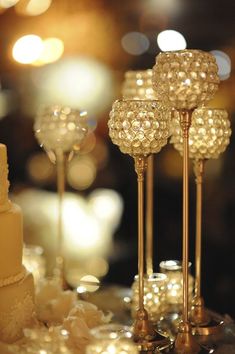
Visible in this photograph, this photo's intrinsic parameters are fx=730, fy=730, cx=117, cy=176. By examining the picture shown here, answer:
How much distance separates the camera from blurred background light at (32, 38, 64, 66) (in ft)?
14.1

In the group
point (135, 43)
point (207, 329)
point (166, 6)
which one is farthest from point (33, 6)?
point (207, 329)

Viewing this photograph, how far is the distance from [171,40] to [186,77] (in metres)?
2.26

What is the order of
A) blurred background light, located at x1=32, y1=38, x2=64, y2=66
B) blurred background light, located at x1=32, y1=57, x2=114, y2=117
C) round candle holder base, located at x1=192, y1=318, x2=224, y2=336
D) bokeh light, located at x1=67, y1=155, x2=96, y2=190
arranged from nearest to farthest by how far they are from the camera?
round candle holder base, located at x1=192, y1=318, x2=224, y2=336 → blurred background light, located at x1=32, y1=38, x2=64, y2=66 → blurred background light, located at x1=32, y1=57, x2=114, y2=117 → bokeh light, located at x1=67, y1=155, x2=96, y2=190

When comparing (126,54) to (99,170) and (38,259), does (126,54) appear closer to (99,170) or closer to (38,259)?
(99,170)

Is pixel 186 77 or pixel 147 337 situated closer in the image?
pixel 186 77

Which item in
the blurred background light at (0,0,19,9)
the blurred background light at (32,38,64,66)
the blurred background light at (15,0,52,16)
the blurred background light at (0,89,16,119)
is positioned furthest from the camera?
the blurred background light at (0,89,16,119)

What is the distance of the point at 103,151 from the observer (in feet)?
14.9

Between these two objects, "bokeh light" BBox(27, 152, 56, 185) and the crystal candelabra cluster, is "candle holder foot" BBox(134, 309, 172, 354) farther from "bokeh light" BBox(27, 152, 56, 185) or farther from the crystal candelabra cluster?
"bokeh light" BBox(27, 152, 56, 185)

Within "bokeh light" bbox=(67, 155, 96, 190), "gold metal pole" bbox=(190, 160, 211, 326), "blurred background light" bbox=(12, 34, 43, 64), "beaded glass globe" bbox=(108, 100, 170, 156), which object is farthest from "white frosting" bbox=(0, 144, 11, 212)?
"bokeh light" bbox=(67, 155, 96, 190)

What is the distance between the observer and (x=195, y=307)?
2057 millimetres

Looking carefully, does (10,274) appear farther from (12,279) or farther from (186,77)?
(186,77)

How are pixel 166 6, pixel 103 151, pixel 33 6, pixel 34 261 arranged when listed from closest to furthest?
pixel 34 261 → pixel 166 6 → pixel 33 6 → pixel 103 151

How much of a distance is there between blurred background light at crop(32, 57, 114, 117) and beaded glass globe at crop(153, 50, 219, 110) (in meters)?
2.80

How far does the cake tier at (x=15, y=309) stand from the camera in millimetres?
1880
